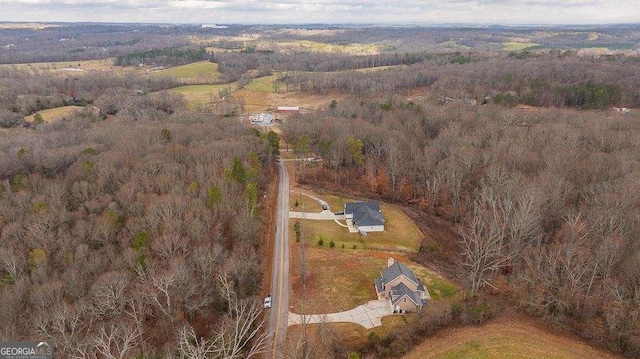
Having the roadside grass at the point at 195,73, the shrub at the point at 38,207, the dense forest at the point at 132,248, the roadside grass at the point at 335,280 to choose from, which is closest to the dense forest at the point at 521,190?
the roadside grass at the point at 335,280

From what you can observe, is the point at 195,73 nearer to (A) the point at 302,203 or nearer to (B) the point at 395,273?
(A) the point at 302,203

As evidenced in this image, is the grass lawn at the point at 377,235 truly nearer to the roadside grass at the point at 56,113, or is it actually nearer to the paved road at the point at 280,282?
the paved road at the point at 280,282

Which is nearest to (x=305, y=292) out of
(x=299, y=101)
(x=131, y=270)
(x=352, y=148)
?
(x=131, y=270)

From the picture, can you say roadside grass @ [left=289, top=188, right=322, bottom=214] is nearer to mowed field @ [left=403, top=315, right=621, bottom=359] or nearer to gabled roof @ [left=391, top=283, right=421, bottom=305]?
gabled roof @ [left=391, top=283, right=421, bottom=305]

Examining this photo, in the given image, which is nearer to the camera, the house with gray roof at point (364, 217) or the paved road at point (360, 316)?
the paved road at point (360, 316)

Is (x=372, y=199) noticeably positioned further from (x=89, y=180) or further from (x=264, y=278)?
(x=89, y=180)

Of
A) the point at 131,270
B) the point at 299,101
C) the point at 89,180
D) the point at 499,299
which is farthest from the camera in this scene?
the point at 299,101
